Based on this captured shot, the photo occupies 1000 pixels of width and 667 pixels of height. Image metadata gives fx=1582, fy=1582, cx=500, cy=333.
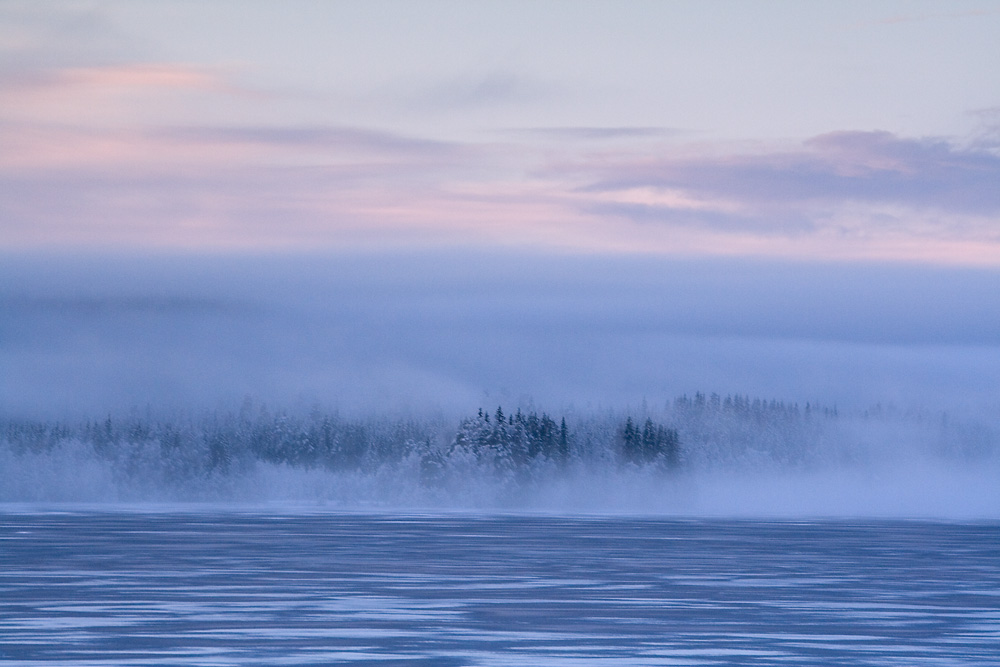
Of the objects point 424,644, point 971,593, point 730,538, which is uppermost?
point 424,644

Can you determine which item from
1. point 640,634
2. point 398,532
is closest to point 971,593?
point 640,634

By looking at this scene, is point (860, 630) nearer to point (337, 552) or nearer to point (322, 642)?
point (322, 642)

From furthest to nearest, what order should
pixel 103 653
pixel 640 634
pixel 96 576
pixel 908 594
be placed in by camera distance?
pixel 96 576 → pixel 908 594 → pixel 640 634 → pixel 103 653

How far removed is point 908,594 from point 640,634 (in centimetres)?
1808

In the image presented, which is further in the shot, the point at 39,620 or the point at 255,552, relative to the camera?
the point at 255,552

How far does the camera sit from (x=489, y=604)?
5025 centimetres

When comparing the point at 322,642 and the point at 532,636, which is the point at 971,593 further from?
the point at 322,642

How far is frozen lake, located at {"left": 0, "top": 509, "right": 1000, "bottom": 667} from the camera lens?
1478 inches

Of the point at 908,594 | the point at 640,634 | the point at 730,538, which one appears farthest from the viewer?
the point at 730,538

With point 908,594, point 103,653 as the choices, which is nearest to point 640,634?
point 103,653

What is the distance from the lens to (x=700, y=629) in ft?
141

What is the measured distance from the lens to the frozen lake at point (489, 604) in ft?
123

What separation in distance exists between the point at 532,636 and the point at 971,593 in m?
22.4

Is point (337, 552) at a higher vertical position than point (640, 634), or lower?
lower
